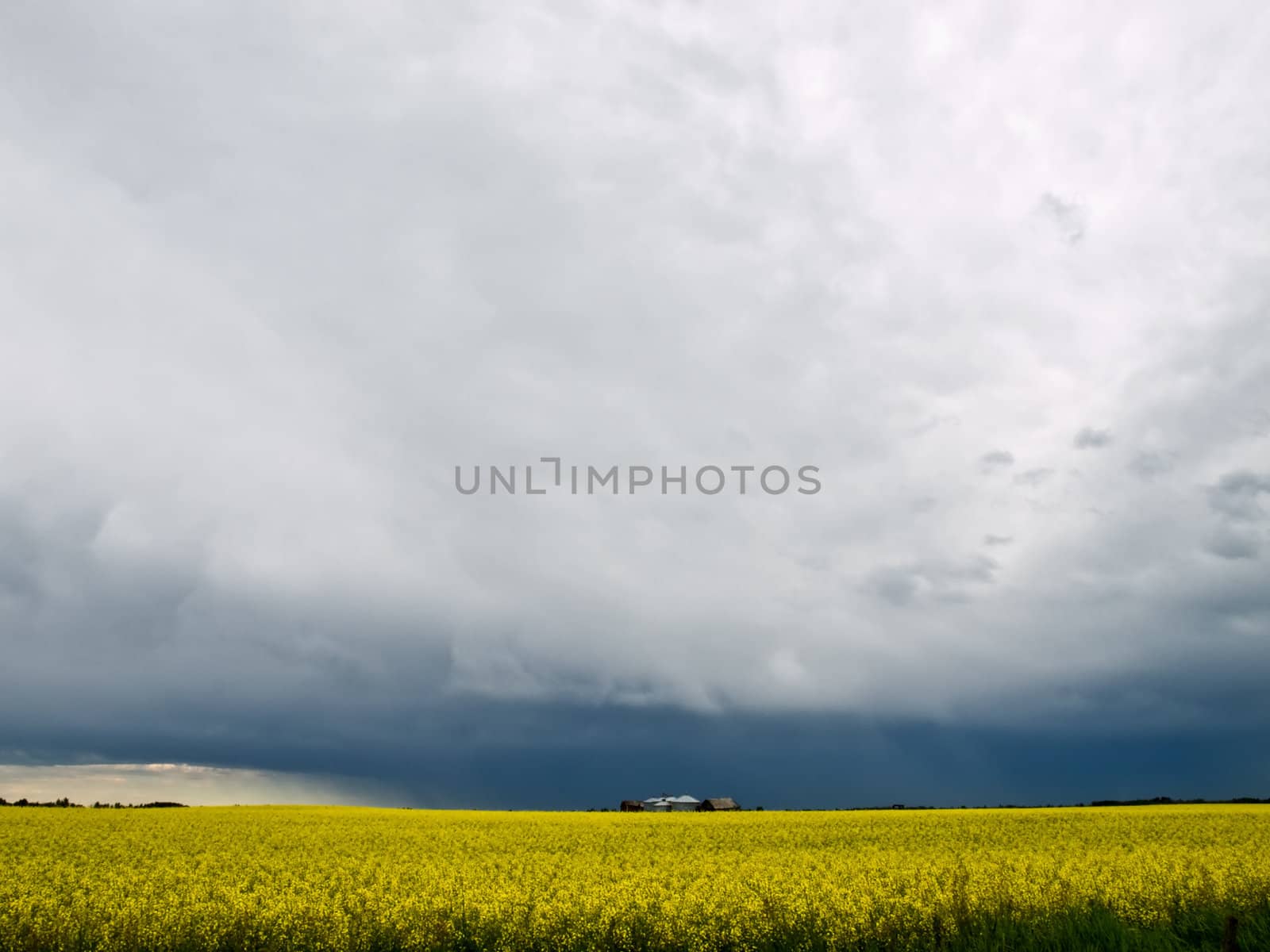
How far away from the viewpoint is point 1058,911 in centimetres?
1631

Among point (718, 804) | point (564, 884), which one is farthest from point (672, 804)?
point (564, 884)

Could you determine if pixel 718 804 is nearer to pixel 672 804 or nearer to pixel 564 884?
pixel 672 804

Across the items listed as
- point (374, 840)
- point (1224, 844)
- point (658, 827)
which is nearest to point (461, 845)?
point (374, 840)

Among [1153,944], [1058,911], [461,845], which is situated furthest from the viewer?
[461,845]

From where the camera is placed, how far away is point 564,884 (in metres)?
18.7

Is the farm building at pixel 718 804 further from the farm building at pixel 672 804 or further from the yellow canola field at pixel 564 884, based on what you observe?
the yellow canola field at pixel 564 884

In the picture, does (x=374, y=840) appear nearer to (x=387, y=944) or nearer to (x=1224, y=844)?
(x=387, y=944)

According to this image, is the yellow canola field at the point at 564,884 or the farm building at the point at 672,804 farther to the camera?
the farm building at the point at 672,804

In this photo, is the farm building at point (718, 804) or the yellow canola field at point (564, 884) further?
the farm building at point (718, 804)

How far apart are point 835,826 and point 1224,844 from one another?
13.9 m

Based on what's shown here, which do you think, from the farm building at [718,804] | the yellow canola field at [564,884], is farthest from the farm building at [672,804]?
the yellow canola field at [564,884]

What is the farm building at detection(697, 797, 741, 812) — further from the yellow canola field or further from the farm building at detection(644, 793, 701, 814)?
the yellow canola field

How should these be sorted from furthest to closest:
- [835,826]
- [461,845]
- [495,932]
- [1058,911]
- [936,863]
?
[835,826] < [461,845] < [936,863] < [1058,911] < [495,932]

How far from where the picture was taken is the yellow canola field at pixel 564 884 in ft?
49.4
